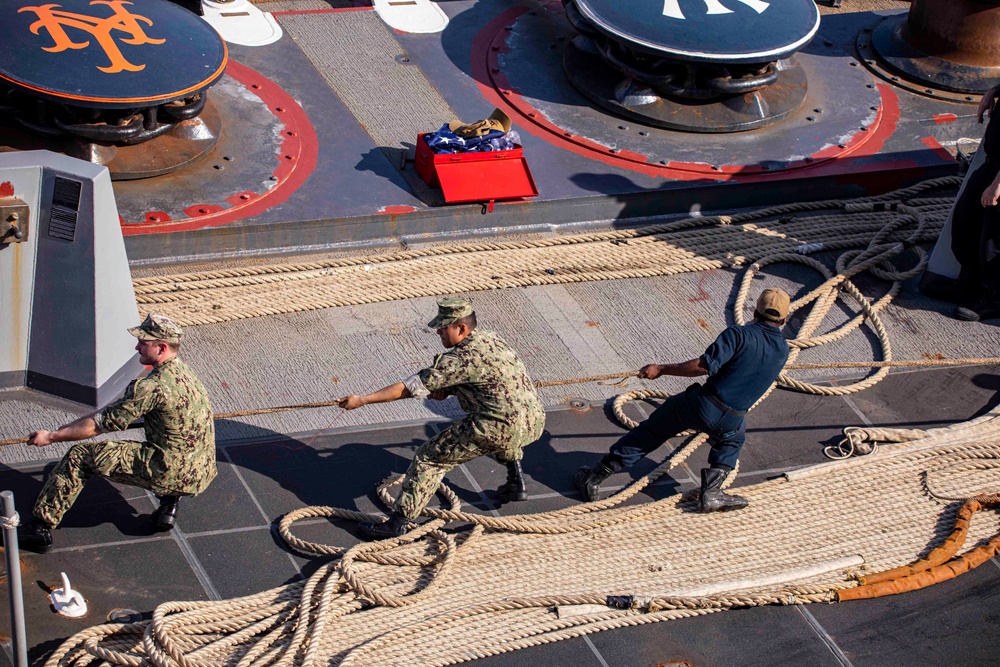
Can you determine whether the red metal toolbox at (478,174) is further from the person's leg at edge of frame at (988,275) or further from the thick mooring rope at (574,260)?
the person's leg at edge of frame at (988,275)

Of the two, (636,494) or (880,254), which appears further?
(880,254)

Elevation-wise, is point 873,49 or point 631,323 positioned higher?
point 873,49

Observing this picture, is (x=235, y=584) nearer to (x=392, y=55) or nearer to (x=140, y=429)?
(x=140, y=429)

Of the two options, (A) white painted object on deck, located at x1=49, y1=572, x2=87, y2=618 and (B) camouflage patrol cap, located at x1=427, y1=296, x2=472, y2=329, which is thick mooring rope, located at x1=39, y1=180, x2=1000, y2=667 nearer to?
(A) white painted object on deck, located at x1=49, y1=572, x2=87, y2=618

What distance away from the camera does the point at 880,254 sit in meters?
7.23

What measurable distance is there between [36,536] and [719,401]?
280 centimetres

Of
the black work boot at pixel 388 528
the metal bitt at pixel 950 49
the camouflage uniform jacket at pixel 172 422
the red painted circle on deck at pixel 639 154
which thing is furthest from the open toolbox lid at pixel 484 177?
the metal bitt at pixel 950 49

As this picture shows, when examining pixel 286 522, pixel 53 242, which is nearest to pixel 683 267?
pixel 286 522

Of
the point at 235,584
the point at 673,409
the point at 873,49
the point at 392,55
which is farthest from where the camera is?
the point at 873,49

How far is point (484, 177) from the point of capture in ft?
23.2

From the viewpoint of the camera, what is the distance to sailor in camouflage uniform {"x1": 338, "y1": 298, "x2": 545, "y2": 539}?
4.78 metres

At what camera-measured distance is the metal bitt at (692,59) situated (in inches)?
305

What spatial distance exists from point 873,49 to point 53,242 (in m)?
6.40

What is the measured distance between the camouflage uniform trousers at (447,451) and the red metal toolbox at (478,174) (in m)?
2.31
